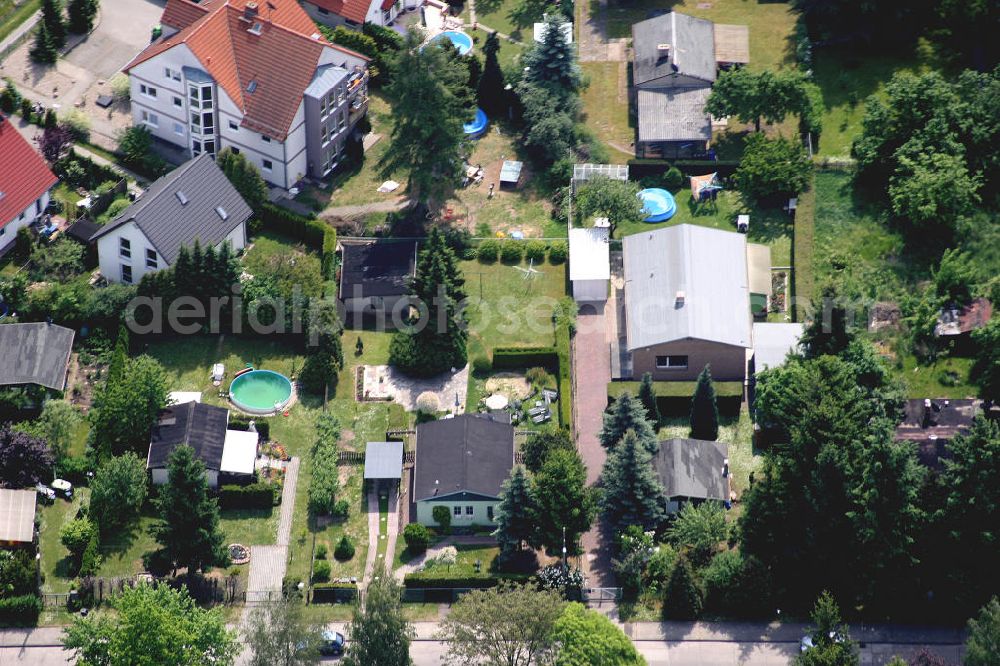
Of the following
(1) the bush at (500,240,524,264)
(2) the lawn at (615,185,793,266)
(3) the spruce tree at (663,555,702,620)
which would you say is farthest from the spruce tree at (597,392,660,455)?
(2) the lawn at (615,185,793,266)

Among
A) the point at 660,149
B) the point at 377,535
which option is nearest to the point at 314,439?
the point at 377,535

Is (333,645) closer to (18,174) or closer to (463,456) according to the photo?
(463,456)

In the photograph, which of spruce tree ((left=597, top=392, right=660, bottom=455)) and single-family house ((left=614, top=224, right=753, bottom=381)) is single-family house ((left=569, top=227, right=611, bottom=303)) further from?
spruce tree ((left=597, top=392, right=660, bottom=455))

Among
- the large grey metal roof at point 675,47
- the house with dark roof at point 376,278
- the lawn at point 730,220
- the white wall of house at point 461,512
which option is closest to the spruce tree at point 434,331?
the house with dark roof at point 376,278

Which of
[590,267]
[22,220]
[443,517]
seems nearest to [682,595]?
[443,517]

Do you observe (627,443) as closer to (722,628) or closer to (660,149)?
(722,628)

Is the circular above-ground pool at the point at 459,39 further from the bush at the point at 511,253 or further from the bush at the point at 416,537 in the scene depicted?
the bush at the point at 416,537
